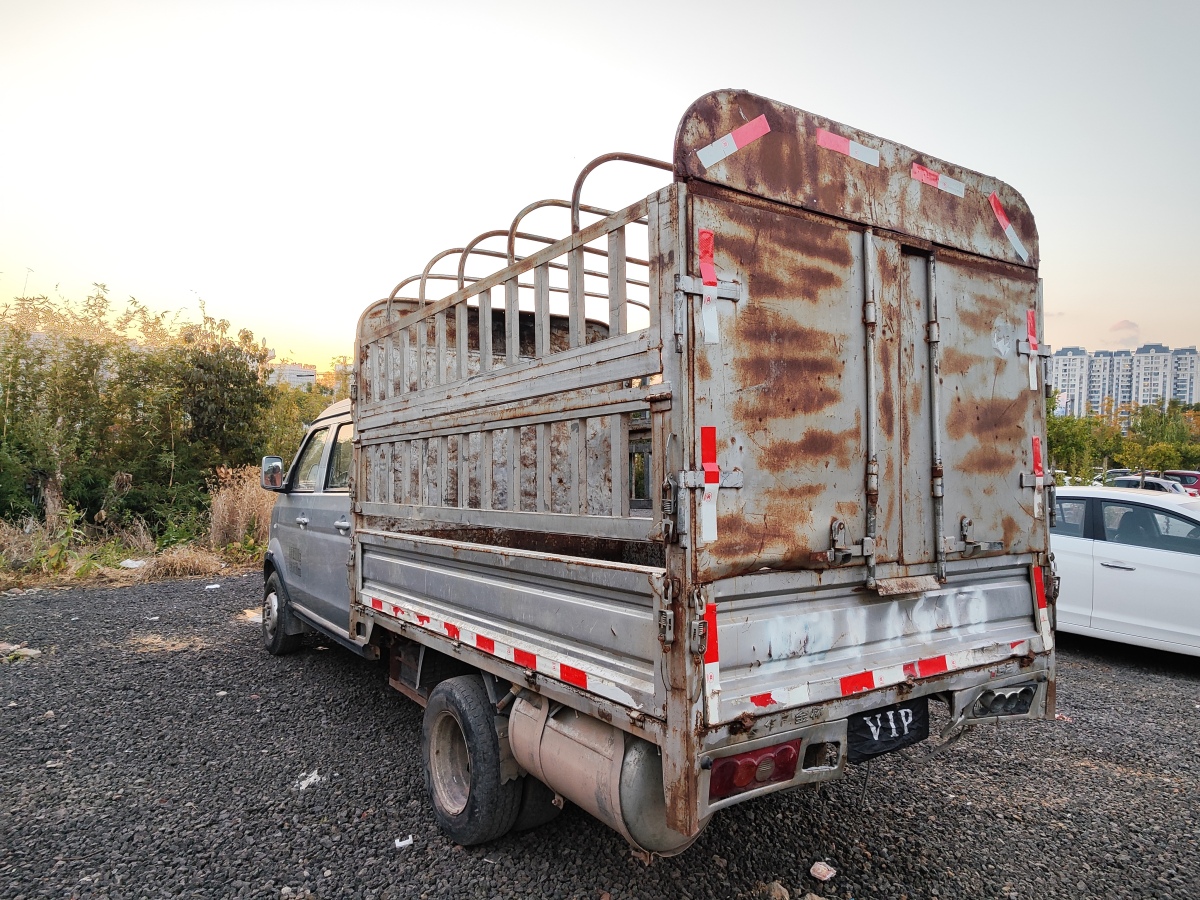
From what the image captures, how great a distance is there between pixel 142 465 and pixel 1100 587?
1483 centimetres

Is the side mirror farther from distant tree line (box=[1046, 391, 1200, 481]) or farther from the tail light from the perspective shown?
distant tree line (box=[1046, 391, 1200, 481])

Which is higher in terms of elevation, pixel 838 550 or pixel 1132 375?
pixel 1132 375

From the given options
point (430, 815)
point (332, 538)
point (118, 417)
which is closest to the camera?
point (430, 815)

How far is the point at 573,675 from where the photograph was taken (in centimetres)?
253

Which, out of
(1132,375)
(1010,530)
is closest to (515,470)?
(1010,530)

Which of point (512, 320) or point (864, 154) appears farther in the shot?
point (512, 320)

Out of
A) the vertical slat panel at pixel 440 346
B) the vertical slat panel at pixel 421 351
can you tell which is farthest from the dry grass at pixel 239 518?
the vertical slat panel at pixel 440 346

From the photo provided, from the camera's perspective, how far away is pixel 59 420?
12.9m

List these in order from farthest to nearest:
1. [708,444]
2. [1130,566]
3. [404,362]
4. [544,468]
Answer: [1130,566]
[404,362]
[544,468]
[708,444]

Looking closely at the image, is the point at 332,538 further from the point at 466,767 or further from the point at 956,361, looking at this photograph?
the point at 956,361

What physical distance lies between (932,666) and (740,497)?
44.8 inches

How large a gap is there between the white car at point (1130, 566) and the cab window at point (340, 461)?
548cm

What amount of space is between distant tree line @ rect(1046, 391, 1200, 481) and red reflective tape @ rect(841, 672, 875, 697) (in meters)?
21.5

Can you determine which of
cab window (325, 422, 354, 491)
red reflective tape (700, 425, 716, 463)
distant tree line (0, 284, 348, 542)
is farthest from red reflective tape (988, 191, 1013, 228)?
distant tree line (0, 284, 348, 542)
